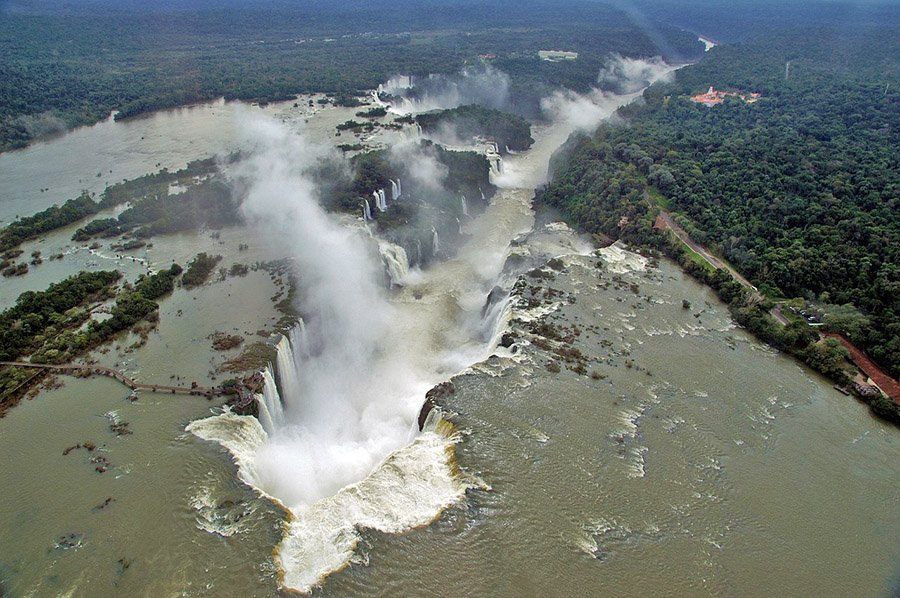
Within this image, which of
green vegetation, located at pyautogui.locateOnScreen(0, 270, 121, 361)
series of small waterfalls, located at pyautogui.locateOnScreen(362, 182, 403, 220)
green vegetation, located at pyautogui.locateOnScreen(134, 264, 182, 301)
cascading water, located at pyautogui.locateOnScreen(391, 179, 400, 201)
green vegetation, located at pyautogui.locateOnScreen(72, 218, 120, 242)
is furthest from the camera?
cascading water, located at pyautogui.locateOnScreen(391, 179, 400, 201)

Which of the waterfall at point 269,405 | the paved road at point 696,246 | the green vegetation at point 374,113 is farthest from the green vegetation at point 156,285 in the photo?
the green vegetation at point 374,113

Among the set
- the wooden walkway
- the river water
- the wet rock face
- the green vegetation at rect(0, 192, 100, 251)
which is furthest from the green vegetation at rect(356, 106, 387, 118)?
the wet rock face

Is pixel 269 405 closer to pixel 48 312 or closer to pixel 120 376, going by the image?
pixel 120 376

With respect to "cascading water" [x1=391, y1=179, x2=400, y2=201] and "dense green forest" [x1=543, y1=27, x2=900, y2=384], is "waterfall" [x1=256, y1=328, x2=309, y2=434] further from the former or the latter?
"dense green forest" [x1=543, y1=27, x2=900, y2=384]

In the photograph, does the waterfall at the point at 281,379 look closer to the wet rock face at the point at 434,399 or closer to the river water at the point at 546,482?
the river water at the point at 546,482

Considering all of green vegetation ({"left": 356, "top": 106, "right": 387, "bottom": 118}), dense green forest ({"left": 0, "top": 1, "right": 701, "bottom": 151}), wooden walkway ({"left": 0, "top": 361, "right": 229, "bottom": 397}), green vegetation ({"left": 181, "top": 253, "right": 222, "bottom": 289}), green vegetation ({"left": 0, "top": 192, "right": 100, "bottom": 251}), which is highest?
dense green forest ({"left": 0, "top": 1, "right": 701, "bottom": 151})

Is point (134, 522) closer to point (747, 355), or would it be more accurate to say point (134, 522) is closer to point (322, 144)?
point (747, 355)

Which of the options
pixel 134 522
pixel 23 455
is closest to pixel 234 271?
pixel 23 455
